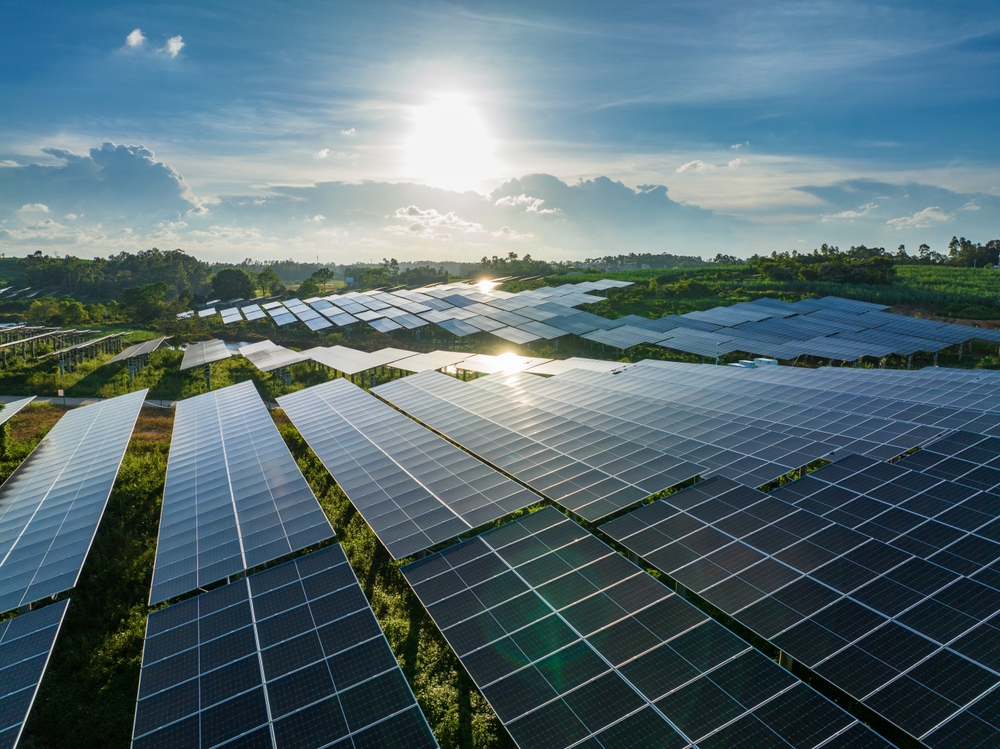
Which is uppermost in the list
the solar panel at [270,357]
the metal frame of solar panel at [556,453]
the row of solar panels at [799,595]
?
the solar panel at [270,357]

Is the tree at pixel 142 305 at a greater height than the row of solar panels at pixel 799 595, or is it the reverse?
the tree at pixel 142 305

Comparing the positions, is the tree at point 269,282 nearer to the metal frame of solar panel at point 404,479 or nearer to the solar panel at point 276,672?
the metal frame of solar panel at point 404,479

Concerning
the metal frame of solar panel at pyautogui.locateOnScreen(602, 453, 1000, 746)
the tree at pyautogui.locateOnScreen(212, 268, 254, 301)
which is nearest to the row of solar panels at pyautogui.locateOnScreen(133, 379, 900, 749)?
the metal frame of solar panel at pyautogui.locateOnScreen(602, 453, 1000, 746)

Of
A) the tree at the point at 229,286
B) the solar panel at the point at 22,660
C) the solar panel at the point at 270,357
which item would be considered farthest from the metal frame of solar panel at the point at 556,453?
the tree at the point at 229,286

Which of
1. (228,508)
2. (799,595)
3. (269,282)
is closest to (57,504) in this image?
(228,508)

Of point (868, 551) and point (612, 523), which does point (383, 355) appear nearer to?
point (612, 523)

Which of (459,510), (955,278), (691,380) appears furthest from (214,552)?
(955,278)

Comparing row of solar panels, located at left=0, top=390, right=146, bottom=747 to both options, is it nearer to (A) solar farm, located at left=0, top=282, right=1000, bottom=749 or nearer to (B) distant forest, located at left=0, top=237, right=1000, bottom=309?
(A) solar farm, located at left=0, top=282, right=1000, bottom=749
